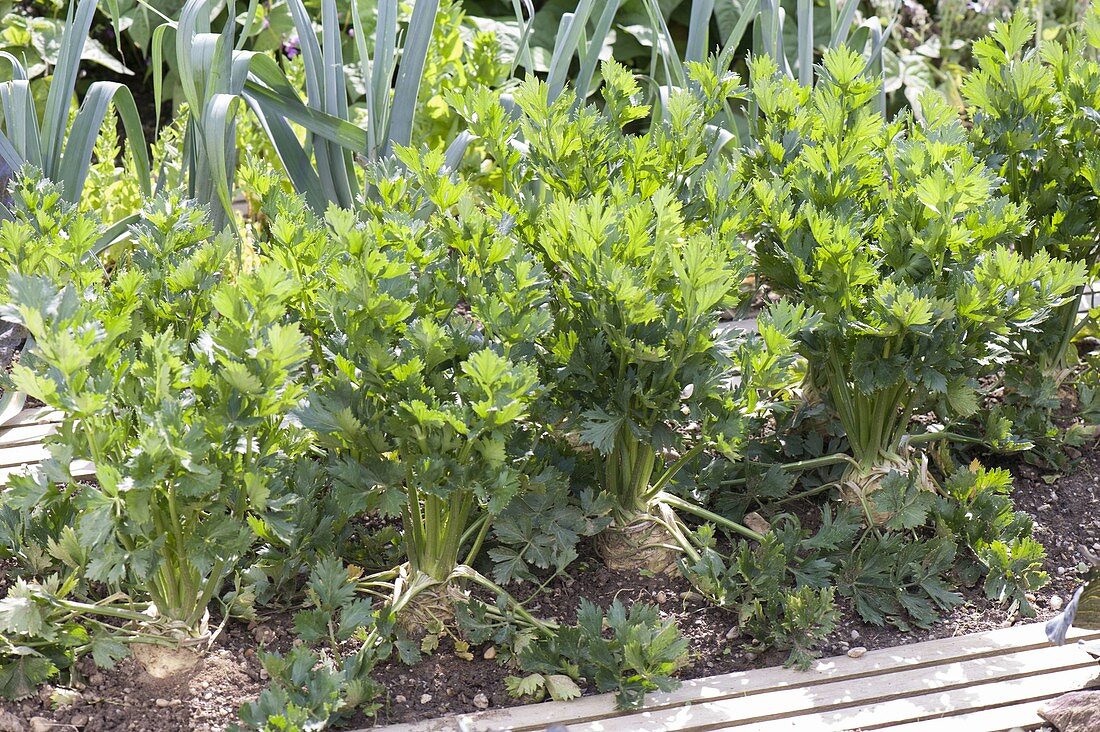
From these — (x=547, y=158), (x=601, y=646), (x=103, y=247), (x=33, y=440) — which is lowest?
(x=33, y=440)

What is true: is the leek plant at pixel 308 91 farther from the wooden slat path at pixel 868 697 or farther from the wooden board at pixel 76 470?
the wooden slat path at pixel 868 697

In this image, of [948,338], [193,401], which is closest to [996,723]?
[948,338]

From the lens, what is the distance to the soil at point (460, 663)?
1703mm

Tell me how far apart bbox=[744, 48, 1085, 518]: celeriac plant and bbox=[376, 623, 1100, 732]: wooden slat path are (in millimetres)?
359

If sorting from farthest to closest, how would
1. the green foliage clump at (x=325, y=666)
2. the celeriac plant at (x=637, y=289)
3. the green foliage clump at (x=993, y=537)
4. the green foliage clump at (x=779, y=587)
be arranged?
the green foliage clump at (x=993, y=537), the green foliage clump at (x=779, y=587), the celeriac plant at (x=637, y=289), the green foliage clump at (x=325, y=666)

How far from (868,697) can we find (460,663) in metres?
0.64

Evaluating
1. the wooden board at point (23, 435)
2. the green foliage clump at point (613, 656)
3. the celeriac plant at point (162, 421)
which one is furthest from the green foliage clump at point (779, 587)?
the wooden board at point (23, 435)

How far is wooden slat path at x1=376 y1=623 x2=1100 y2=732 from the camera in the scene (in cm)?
172

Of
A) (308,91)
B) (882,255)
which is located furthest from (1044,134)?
(308,91)

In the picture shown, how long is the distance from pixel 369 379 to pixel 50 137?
3.65 feet

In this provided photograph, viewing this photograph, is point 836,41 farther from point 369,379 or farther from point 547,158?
point 369,379

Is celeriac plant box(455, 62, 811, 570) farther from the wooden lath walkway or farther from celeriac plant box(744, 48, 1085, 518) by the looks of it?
the wooden lath walkway

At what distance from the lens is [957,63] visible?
15.3ft

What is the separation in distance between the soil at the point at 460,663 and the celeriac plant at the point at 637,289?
0.10m
